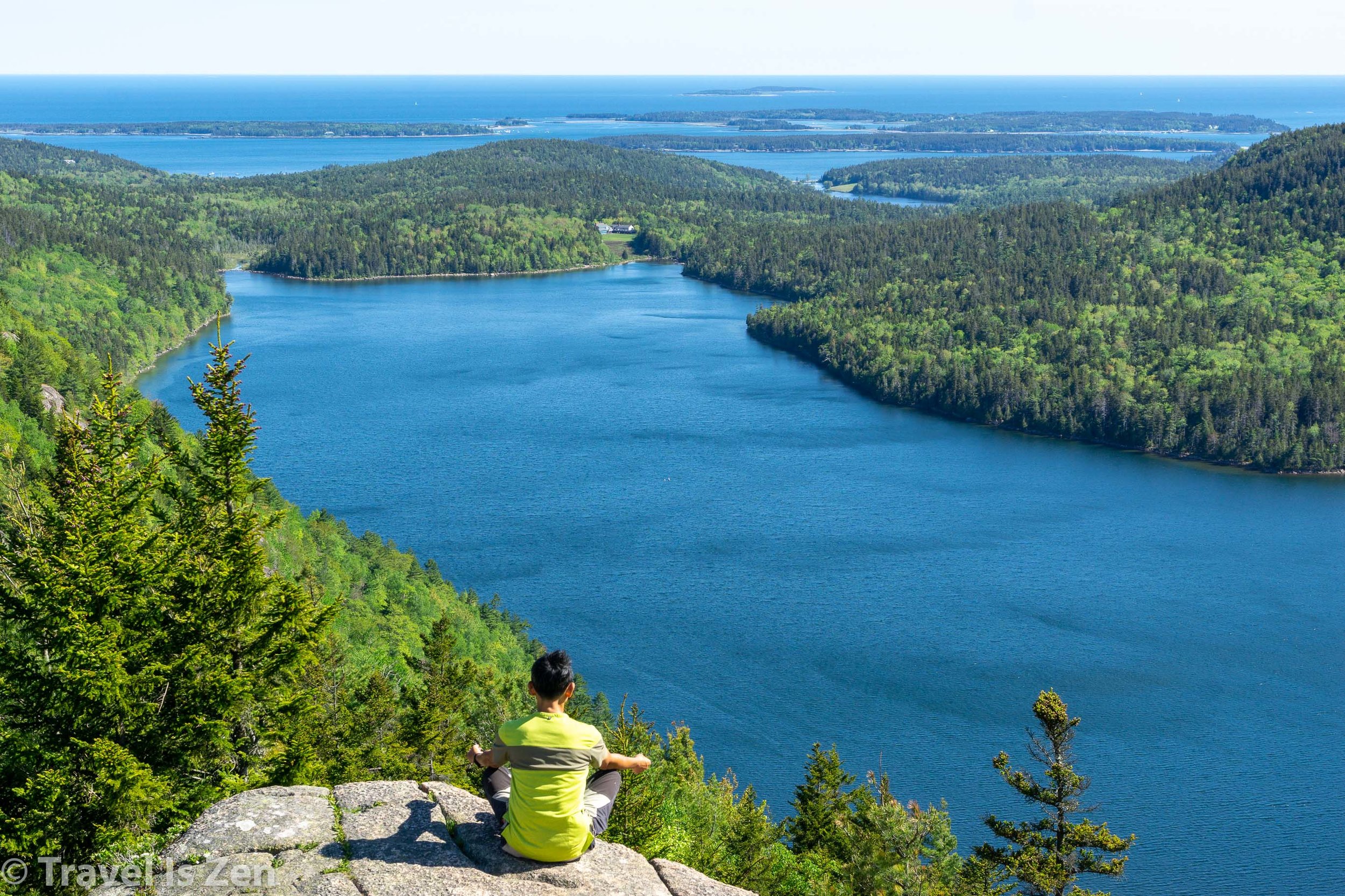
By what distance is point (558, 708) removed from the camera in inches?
652

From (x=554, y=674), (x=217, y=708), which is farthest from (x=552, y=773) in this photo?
(x=217, y=708)

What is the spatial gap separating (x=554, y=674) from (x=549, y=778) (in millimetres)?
1593

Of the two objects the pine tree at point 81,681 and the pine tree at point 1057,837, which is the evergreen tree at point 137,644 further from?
the pine tree at point 1057,837

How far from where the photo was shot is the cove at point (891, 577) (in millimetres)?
68062

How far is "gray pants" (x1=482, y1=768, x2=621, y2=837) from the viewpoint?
17.5m

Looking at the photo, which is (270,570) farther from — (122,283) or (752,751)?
(122,283)

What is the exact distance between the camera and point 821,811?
5184 centimetres

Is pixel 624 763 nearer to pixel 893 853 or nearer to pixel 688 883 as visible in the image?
pixel 688 883

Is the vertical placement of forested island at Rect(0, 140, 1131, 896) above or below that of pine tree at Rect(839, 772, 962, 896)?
above

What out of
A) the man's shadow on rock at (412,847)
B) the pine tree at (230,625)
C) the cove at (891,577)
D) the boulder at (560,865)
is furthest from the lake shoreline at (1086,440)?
the man's shadow on rock at (412,847)

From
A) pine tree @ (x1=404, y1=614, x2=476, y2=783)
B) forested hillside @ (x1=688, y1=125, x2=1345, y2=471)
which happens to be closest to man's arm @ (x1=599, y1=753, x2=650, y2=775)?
pine tree @ (x1=404, y1=614, x2=476, y2=783)

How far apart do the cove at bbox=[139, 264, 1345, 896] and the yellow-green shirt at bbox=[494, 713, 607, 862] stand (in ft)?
159

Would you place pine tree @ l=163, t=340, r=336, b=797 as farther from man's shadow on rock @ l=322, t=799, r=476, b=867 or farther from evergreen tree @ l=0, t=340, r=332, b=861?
man's shadow on rock @ l=322, t=799, r=476, b=867

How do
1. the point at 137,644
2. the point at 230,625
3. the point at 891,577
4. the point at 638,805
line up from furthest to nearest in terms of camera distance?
the point at 891,577, the point at 638,805, the point at 230,625, the point at 137,644
